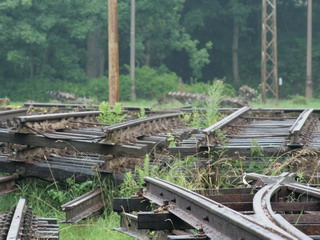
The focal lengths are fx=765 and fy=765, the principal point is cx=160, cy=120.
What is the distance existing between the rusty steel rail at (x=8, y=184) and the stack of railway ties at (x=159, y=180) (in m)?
0.01

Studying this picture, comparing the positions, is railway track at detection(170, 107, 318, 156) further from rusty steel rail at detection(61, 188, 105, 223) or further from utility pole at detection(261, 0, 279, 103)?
utility pole at detection(261, 0, 279, 103)

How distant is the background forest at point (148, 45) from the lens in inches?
1743

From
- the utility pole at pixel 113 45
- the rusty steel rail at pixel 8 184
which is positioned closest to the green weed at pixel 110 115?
the rusty steel rail at pixel 8 184

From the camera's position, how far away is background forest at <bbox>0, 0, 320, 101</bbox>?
4428 cm

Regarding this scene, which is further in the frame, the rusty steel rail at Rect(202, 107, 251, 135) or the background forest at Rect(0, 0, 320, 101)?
the background forest at Rect(0, 0, 320, 101)

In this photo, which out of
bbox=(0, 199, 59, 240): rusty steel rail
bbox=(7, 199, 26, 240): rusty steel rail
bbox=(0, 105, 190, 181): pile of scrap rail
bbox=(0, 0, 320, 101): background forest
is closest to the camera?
bbox=(7, 199, 26, 240): rusty steel rail

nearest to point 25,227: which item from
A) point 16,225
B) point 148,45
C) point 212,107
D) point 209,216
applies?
point 16,225

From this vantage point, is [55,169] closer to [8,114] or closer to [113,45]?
[8,114]

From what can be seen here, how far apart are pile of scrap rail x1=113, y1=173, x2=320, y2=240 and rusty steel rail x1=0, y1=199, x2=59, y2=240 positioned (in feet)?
2.34

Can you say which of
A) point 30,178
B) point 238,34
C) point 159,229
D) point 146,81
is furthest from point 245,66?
point 159,229

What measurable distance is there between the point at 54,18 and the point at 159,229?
39577 millimetres

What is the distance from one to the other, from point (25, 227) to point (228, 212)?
2.31 meters

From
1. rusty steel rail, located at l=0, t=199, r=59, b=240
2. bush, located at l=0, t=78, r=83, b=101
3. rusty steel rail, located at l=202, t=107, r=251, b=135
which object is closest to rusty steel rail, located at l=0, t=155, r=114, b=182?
rusty steel rail, located at l=202, t=107, r=251, b=135

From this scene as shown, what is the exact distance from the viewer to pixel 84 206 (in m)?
8.44
